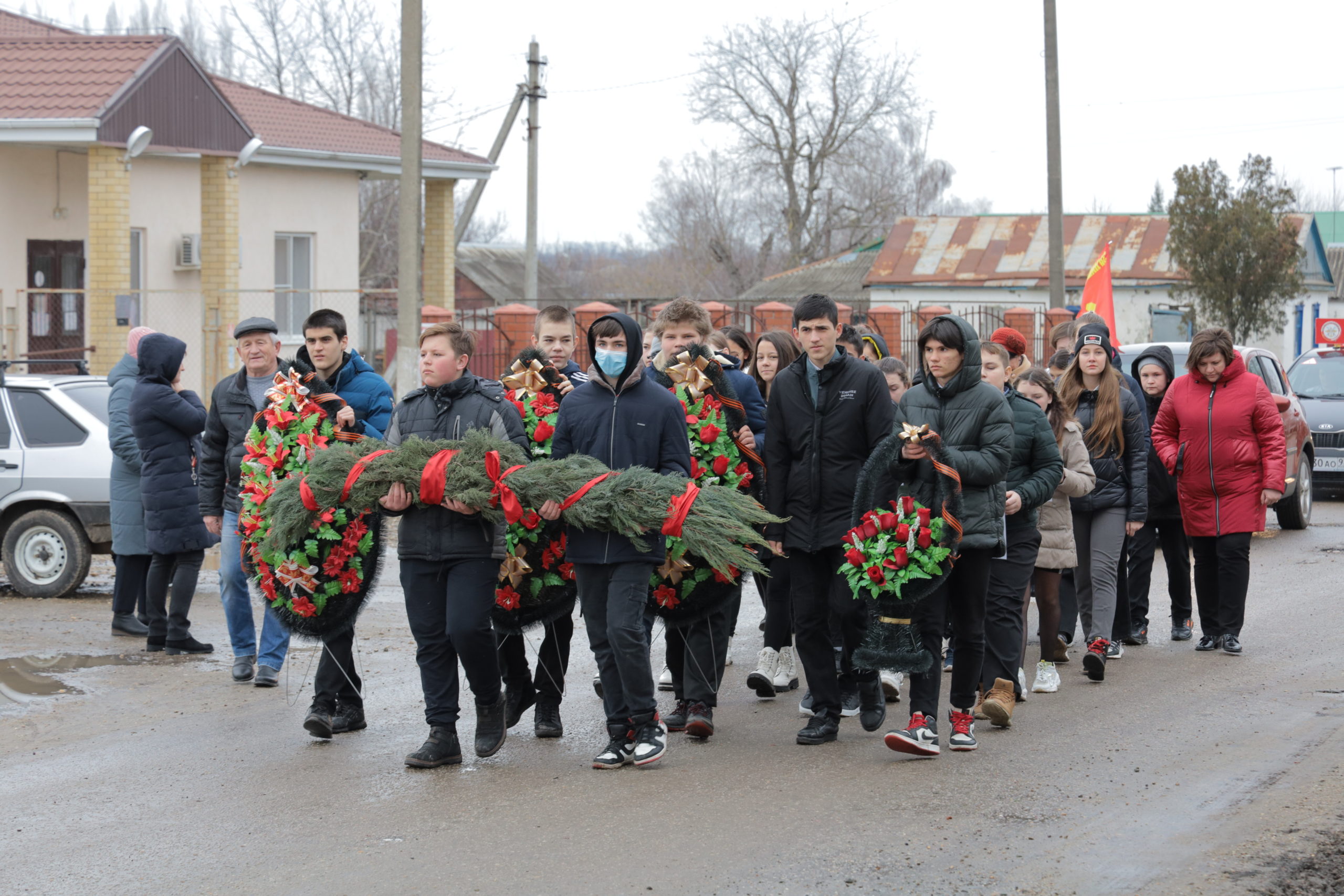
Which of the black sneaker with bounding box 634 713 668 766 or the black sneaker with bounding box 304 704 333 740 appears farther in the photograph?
the black sneaker with bounding box 304 704 333 740

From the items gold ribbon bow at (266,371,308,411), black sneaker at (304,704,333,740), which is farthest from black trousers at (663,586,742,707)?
gold ribbon bow at (266,371,308,411)

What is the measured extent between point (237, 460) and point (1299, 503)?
1216cm

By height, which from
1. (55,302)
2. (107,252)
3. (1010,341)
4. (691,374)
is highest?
(107,252)

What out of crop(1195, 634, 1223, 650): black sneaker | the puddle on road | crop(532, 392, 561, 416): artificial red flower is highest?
crop(532, 392, 561, 416): artificial red flower

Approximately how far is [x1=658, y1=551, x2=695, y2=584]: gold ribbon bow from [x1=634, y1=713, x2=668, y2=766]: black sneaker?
0.75 meters

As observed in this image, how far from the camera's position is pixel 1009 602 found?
7.20m

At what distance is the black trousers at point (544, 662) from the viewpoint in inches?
282

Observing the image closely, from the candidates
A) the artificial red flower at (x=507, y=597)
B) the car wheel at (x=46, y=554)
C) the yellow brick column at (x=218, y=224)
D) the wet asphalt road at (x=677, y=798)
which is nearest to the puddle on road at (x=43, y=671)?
the wet asphalt road at (x=677, y=798)

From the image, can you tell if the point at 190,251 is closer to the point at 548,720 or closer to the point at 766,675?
the point at 766,675

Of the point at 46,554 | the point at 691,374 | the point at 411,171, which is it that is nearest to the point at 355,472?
the point at 691,374

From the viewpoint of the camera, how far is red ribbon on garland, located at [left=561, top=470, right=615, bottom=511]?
6.24m

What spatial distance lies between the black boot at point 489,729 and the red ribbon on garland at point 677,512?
116 centimetres

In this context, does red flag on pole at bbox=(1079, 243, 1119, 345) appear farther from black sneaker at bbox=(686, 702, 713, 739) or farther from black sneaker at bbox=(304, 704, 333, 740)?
black sneaker at bbox=(304, 704, 333, 740)

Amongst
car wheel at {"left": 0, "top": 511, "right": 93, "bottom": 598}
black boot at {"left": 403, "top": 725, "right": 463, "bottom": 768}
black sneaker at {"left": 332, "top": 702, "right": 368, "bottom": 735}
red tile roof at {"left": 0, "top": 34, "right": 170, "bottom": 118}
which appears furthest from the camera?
Answer: red tile roof at {"left": 0, "top": 34, "right": 170, "bottom": 118}
